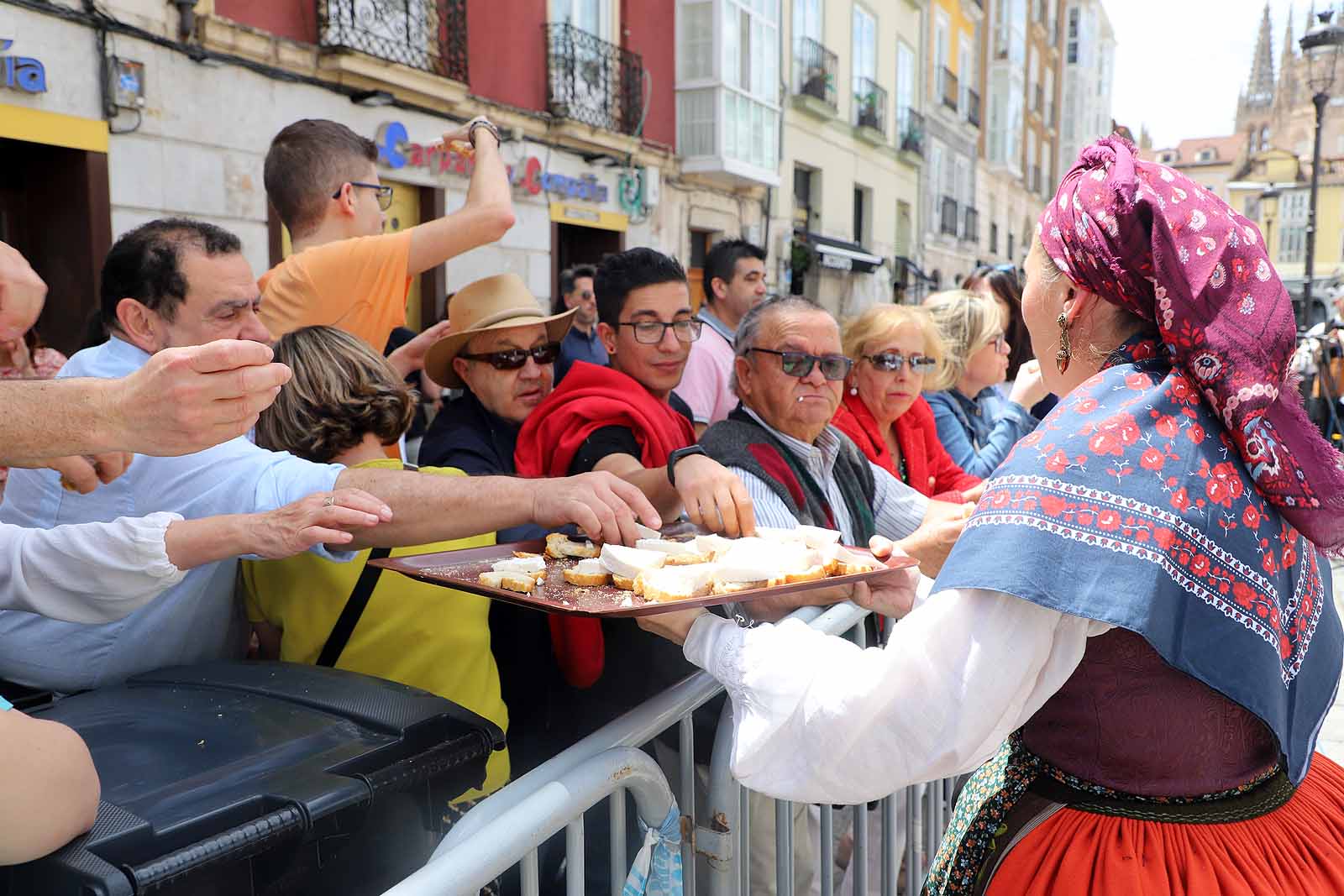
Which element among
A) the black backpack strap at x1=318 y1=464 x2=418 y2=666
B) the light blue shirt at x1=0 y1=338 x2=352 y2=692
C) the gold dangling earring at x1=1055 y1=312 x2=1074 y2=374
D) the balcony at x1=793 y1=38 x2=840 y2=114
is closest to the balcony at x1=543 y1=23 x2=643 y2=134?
the balcony at x1=793 y1=38 x2=840 y2=114

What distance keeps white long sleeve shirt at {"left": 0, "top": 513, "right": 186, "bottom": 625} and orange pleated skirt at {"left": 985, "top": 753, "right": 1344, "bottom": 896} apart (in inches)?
58.1

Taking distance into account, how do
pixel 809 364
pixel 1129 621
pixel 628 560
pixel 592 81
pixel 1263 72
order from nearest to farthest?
pixel 1129 621, pixel 628 560, pixel 809 364, pixel 592 81, pixel 1263 72

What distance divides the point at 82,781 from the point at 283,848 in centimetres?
26

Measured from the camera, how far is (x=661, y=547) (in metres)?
1.77

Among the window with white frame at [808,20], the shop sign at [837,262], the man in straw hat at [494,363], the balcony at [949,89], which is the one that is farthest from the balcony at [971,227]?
the man in straw hat at [494,363]

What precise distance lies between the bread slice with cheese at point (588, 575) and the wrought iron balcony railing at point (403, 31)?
26.0 feet

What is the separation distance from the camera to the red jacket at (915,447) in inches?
139

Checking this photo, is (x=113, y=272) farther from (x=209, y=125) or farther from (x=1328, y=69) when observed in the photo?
(x=1328, y=69)

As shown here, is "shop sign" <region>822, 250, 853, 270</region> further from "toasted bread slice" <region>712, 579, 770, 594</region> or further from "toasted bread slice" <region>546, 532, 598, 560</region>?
"toasted bread slice" <region>712, 579, 770, 594</region>

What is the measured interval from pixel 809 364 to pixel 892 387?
2.92 ft

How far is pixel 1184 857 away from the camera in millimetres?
1402

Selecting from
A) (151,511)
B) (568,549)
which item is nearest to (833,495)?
(568,549)

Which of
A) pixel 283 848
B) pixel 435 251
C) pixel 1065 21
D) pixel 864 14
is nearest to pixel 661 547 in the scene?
pixel 283 848

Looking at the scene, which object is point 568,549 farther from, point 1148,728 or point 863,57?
point 863,57
